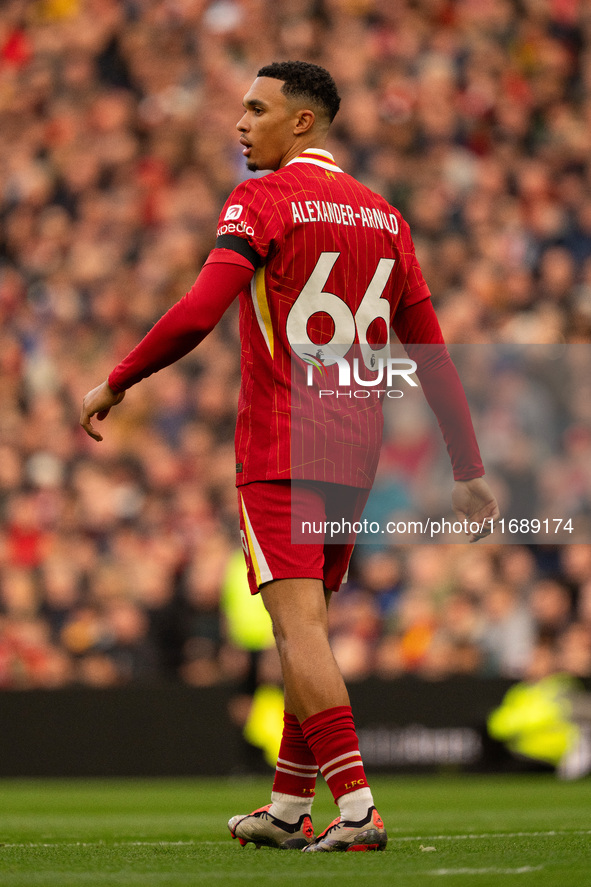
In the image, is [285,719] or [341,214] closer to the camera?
[341,214]

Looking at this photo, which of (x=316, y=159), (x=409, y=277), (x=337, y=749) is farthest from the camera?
(x=409, y=277)

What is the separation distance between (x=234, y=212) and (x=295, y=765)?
1.51m

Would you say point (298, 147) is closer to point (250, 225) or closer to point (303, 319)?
point (250, 225)

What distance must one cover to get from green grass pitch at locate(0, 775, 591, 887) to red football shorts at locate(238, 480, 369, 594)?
0.71 m

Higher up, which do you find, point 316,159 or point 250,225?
point 316,159

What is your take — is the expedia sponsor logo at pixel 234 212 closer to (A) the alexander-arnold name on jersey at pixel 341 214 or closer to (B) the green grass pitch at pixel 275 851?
(A) the alexander-arnold name on jersey at pixel 341 214

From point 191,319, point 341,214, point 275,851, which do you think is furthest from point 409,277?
point 275,851

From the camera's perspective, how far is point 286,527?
368cm

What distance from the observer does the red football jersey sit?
12.2 feet

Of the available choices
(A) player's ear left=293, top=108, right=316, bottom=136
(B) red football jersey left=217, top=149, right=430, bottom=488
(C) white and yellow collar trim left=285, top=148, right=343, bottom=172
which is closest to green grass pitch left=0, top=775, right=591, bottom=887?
(B) red football jersey left=217, top=149, right=430, bottom=488

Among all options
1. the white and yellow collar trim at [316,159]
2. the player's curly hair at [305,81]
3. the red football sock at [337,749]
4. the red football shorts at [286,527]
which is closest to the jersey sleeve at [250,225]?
the white and yellow collar trim at [316,159]

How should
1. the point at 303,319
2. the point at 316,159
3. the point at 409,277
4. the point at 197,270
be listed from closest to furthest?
1. the point at 303,319
2. the point at 316,159
3. the point at 409,277
4. the point at 197,270

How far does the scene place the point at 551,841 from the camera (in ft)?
13.0

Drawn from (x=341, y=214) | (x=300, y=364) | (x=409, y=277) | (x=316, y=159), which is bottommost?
(x=300, y=364)
